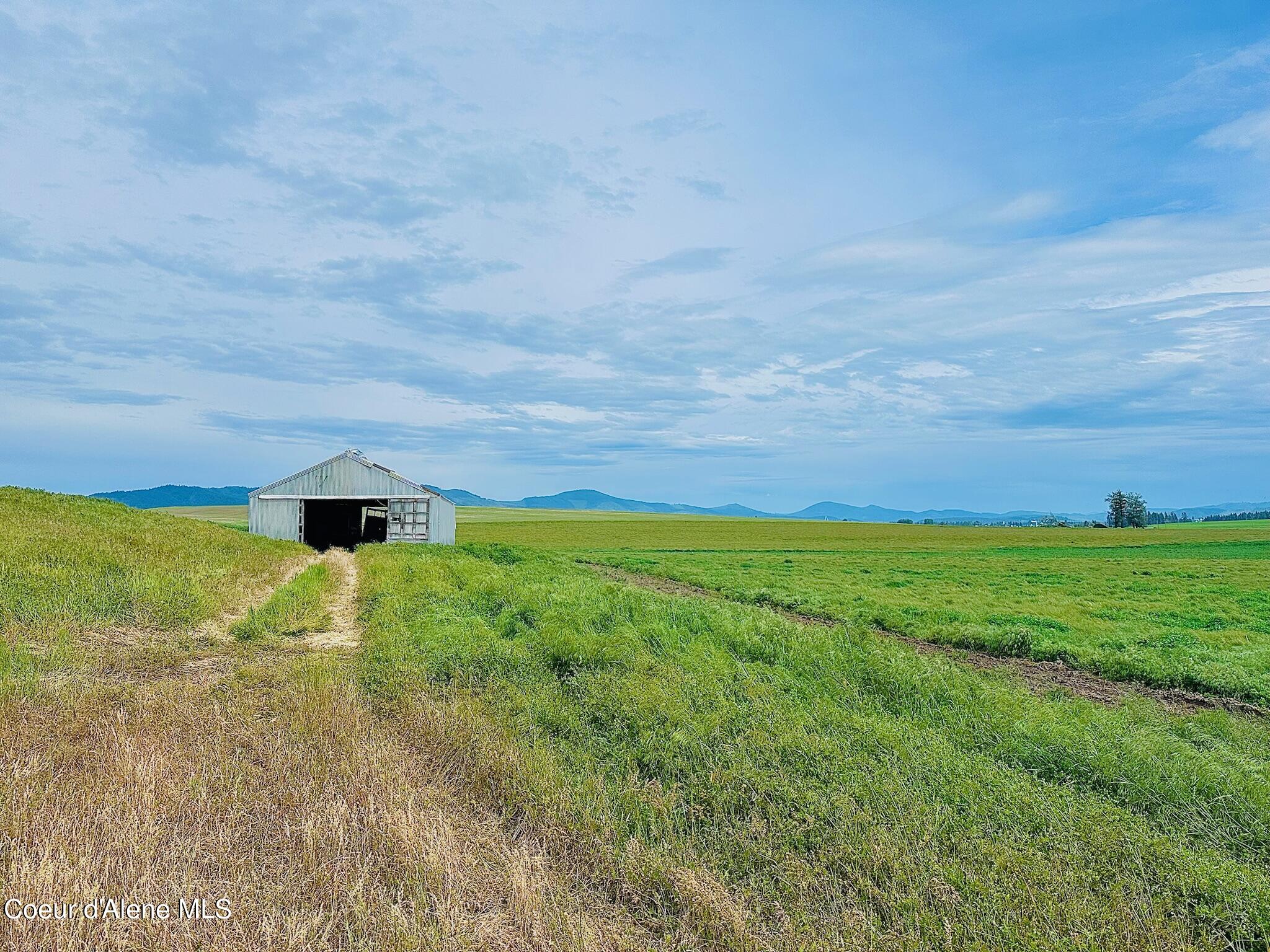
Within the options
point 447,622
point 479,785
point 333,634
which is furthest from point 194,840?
point 333,634

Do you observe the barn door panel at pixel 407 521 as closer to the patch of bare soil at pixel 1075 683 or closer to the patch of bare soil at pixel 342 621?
the patch of bare soil at pixel 342 621

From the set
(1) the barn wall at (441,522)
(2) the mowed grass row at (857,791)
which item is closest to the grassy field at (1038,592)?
(2) the mowed grass row at (857,791)

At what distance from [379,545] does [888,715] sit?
32.2m

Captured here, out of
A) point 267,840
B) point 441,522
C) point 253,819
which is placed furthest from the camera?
point 441,522

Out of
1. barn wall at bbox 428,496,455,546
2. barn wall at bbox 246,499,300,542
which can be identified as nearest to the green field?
barn wall at bbox 246,499,300,542

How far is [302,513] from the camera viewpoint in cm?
3866

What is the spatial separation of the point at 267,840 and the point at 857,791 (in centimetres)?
457

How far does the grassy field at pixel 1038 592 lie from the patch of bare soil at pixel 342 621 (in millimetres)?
11217

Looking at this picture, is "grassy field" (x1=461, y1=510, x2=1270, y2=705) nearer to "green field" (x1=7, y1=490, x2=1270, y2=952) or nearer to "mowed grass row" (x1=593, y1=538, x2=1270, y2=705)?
"mowed grass row" (x1=593, y1=538, x2=1270, y2=705)

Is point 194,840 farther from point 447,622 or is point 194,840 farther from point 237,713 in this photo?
point 447,622

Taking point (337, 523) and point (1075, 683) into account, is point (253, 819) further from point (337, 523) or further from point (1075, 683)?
point (337, 523)

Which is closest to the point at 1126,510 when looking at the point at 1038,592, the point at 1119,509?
the point at 1119,509

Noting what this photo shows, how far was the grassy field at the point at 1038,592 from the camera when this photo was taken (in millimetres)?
12867

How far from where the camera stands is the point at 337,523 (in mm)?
48688
